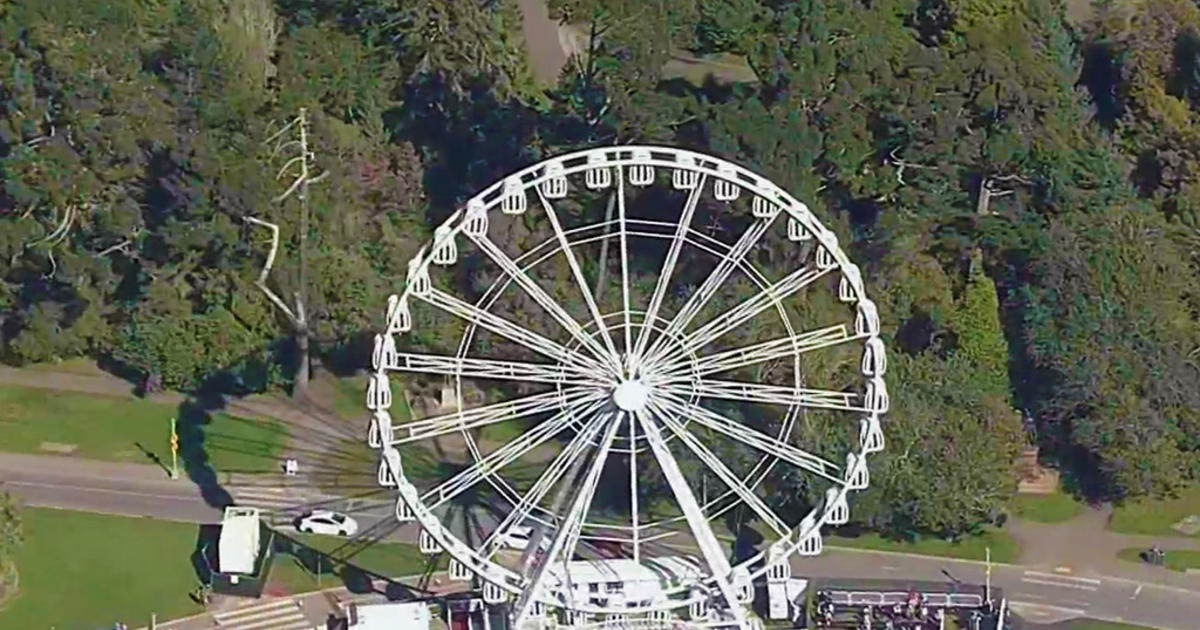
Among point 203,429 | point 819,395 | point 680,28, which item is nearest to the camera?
point 819,395

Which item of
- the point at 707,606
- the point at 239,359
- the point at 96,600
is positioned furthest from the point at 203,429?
the point at 707,606

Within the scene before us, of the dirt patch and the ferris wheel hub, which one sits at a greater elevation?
the ferris wheel hub

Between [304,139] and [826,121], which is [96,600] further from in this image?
[826,121]

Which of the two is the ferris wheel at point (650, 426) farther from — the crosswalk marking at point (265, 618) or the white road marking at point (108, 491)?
the white road marking at point (108, 491)

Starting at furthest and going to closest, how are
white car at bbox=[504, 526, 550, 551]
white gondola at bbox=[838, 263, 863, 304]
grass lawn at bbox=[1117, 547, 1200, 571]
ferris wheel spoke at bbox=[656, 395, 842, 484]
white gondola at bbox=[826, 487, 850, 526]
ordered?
grass lawn at bbox=[1117, 547, 1200, 571], white car at bbox=[504, 526, 550, 551], white gondola at bbox=[826, 487, 850, 526], white gondola at bbox=[838, 263, 863, 304], ferris wheel spoke at bbox=[656, 395, 842, 484]

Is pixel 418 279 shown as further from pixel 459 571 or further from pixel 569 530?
pixel 459 571

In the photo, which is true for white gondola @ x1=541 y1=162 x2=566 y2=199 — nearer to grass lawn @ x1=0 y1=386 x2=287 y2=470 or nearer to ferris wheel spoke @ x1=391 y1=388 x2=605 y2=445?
ferris wheel spoke @ x1=391 y1=388 x2=605 y2=445

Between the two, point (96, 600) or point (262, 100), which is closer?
point (96, 600)

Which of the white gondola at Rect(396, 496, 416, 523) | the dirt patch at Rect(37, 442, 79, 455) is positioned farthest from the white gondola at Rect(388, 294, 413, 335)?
the dirt patch at Rect(37, 442, 79, 455)
